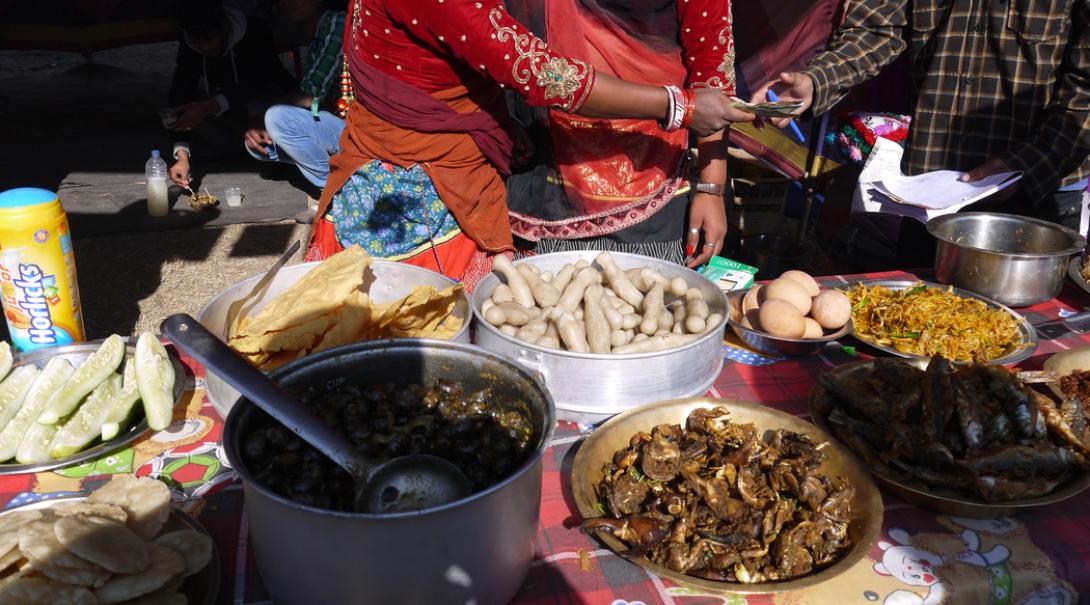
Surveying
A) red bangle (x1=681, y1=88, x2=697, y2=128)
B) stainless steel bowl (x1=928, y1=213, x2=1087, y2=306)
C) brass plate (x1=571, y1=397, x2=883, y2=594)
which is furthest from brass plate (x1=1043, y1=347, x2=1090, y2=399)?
red bangle (x1=681, y1=88, x2=697, y2=128)

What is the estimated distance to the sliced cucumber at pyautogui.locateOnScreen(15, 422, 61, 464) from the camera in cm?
145

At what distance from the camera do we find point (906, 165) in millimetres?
3637

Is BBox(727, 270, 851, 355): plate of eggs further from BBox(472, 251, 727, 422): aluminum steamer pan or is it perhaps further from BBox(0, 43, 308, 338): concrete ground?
BBox(0, 43, 308, 338): concrete ground

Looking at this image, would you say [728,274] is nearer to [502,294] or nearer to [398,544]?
[502,294]

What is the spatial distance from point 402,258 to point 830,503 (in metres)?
1.68

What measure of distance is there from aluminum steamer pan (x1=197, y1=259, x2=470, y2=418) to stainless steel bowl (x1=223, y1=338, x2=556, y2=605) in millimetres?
597

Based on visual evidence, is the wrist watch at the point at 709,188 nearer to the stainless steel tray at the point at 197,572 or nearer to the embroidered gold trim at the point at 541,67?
the embroidered gold trim at the point at 541,67

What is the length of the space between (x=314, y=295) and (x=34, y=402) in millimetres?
598

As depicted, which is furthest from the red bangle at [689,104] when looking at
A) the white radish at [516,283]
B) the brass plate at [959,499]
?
the brass plate at [959,499]

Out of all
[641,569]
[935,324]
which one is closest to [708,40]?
[935,324]

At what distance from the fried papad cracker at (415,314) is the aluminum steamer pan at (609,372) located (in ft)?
0.28

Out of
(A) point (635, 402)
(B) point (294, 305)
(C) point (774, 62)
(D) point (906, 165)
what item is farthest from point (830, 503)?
(C) point (774, 62)

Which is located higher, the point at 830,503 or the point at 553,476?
the point at 830,503

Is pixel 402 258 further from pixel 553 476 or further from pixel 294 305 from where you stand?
pixel 553 476
